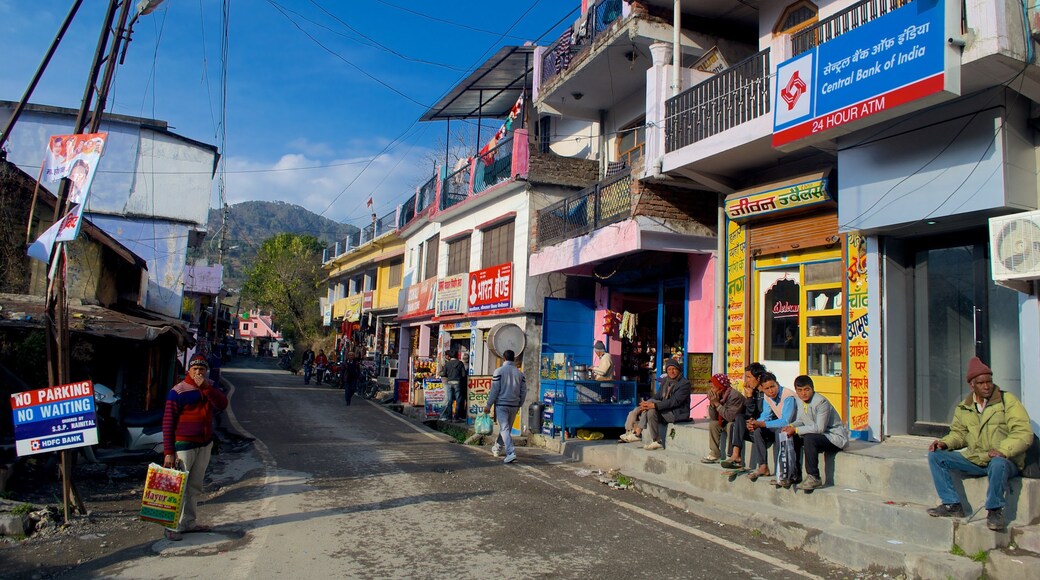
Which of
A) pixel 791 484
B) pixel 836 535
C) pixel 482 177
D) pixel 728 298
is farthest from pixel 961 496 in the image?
pixel 482 177

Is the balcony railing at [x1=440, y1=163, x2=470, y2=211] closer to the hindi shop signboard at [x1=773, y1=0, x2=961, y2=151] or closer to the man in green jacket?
the hindi shop signboard at [x1=773, y1=0, x2=961, y2=151]

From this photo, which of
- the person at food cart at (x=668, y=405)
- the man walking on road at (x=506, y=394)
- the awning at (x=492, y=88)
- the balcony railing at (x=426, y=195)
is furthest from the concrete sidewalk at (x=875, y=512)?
the balcony railing at (x=426, y=195)

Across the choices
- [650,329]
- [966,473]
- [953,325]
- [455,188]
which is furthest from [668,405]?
[455,188]

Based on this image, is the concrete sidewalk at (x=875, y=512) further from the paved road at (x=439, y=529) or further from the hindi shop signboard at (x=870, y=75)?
→ the hindi shop signboard at (x=870, y=75)

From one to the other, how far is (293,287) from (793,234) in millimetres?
45366

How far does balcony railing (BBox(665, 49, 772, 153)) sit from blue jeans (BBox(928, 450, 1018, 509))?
5569 millimetres

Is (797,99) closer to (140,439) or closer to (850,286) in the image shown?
(850,286)

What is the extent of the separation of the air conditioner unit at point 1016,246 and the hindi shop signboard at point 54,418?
30.1 feet

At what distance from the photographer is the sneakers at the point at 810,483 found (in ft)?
24.1

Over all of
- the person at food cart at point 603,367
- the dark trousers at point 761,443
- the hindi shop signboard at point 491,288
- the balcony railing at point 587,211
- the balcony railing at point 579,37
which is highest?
the balcony railing at point 579,37

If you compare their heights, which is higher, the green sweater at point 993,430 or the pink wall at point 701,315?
the pink wall at point 701,315

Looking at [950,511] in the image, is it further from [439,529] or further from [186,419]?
[186,419]

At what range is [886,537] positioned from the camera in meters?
6.39

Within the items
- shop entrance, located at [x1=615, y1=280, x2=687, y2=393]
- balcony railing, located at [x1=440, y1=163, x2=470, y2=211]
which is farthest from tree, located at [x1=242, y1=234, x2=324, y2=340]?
shop entrance, located at [x1=615, y1=280, x2=687, y2=393]
